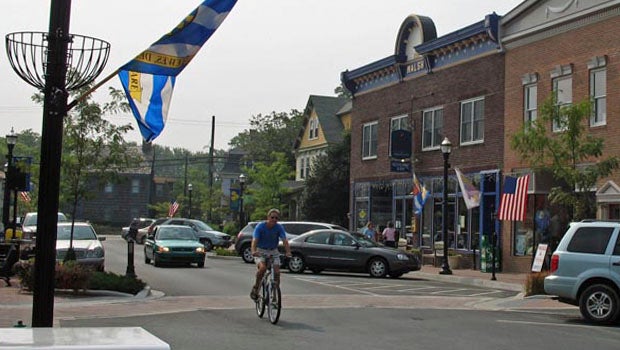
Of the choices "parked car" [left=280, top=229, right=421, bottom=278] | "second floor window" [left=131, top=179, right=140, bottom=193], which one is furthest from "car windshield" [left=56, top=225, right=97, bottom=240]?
"second floor window" [left=131, top=179, right=140, bottom=193]

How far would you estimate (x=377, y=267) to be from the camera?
946 inches

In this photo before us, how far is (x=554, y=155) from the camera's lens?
64.1ft

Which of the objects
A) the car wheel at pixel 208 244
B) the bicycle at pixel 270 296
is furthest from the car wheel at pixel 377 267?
the car wheel at pixel 208 244

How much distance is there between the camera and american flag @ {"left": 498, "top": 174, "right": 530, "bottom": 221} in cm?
2228

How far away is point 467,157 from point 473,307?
14.3 metres

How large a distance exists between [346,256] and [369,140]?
13999 mm

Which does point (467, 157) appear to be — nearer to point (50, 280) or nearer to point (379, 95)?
point (379, 95)

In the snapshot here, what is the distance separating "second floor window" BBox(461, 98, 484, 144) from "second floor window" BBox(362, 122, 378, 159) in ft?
23.5

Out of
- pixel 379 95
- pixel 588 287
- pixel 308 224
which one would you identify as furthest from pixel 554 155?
pixel 379 95

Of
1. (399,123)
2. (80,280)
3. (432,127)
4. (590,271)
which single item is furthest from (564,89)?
(80,280)

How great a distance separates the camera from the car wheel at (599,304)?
13086 millimetres

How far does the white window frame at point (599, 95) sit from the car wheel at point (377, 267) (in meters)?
7.42

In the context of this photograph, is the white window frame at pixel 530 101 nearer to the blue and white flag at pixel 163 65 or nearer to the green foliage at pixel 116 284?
the green foliage at pixel 116 284

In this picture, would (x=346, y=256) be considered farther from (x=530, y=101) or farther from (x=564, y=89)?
(x=564, y=89)
